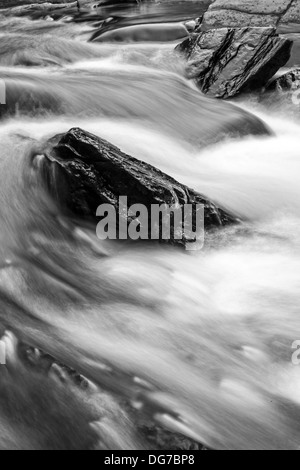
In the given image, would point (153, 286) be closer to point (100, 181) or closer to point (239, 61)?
point (100, 181)

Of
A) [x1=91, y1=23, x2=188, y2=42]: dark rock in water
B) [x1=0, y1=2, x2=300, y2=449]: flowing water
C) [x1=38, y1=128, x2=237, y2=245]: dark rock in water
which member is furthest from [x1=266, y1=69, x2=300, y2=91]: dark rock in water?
[x1=38, y1=128, x2=237, y2=245]: dark rock in water

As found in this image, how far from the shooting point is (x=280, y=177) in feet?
22.4

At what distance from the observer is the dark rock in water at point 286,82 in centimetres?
845

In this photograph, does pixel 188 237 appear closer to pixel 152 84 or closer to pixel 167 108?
pixel 167 108

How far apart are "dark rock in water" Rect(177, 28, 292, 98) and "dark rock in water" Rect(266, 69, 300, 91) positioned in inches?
4.0

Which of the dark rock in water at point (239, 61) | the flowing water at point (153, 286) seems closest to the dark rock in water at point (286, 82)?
the dark rock in water at point (239, 61)

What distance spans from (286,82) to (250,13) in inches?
95.5

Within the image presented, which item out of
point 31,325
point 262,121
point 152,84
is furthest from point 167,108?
point 31,325

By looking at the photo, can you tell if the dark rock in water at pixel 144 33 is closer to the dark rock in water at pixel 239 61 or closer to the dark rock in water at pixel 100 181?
the dark rock in water at pixel 239 61

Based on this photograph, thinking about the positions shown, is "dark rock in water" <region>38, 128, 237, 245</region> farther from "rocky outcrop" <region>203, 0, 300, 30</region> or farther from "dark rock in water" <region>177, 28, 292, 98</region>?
"rocky outcrop" <region>203, 0, 300, 30</region>

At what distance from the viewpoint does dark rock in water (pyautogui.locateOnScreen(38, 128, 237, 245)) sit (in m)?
5.35

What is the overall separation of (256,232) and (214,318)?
4.51 ft

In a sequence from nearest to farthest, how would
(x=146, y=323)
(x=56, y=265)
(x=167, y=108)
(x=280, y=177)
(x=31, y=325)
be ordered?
(x=31, y=325) < (x=146, y=323) < (x=56, y=265) < (x=280, y=177) < (x=167, y=108)

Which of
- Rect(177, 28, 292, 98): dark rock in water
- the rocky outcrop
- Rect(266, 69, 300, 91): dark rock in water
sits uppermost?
the rocky outcrop
